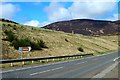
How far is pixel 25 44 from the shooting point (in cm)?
5359

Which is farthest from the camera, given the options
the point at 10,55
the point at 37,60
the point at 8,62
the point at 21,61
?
the point at 10,55

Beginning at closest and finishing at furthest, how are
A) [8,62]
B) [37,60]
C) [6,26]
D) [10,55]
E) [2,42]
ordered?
1. [8,62]
2. [37,60]
3. [10,55]
4. [2,42]
5. [6,26]

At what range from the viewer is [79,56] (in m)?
52.9

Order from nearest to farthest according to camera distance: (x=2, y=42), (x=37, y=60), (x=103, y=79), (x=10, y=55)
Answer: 1. (x=103, y=79)
2. (x=37, y=60)
3. (x=10, y=55)
4. (x=2, y=42)

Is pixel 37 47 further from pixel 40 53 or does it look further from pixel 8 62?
pixel 8 62

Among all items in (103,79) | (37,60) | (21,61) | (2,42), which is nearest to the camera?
(103,79)

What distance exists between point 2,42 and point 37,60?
18938mm

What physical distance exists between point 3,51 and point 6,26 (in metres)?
21.4

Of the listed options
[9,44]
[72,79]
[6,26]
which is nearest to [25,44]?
[9,44]

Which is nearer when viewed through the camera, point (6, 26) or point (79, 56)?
point (79, 56)

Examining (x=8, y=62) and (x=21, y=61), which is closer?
(x=8, y=62)

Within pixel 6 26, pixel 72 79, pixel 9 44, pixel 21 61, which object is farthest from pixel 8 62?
pixel 6 26

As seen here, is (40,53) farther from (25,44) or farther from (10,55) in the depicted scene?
(10,55)

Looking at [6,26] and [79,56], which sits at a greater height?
[6,26]
